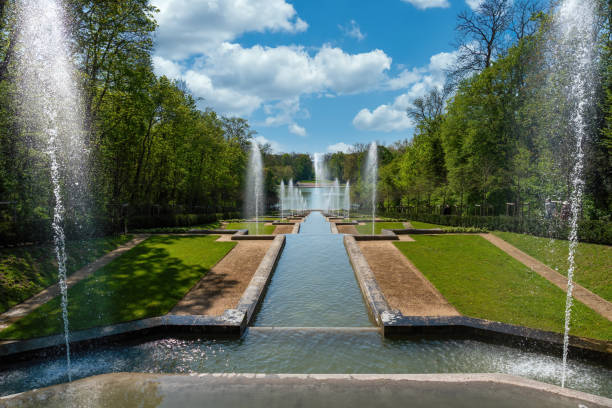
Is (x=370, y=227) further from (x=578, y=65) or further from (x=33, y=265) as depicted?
(x=33, y=265)

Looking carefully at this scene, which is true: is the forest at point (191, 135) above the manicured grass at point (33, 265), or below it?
above

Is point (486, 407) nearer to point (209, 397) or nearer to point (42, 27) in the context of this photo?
point (209, 397)

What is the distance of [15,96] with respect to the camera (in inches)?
579

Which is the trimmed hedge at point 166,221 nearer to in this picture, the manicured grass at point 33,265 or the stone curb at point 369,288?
the manicured grass at point 33,265

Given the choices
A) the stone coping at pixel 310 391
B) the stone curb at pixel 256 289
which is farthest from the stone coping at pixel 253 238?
the stone coping at pixel 310 391

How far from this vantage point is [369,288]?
9789mm

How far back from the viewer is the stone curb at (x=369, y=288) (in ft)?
27.3

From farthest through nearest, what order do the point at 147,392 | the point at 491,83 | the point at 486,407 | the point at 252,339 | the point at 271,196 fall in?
the point at 271,196 < the point at 491,83 < the point at 252,339 < the point at 147,392 < the point at 486,407

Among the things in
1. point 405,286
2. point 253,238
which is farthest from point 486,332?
point 253,238

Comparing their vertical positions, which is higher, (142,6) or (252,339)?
(142,6)

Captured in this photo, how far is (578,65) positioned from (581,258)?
38.1ft

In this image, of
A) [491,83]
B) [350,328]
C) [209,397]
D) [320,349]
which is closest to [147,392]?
[209,397]

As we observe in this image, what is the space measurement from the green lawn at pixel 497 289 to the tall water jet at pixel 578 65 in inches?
298

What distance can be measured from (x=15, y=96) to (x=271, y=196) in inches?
1764
